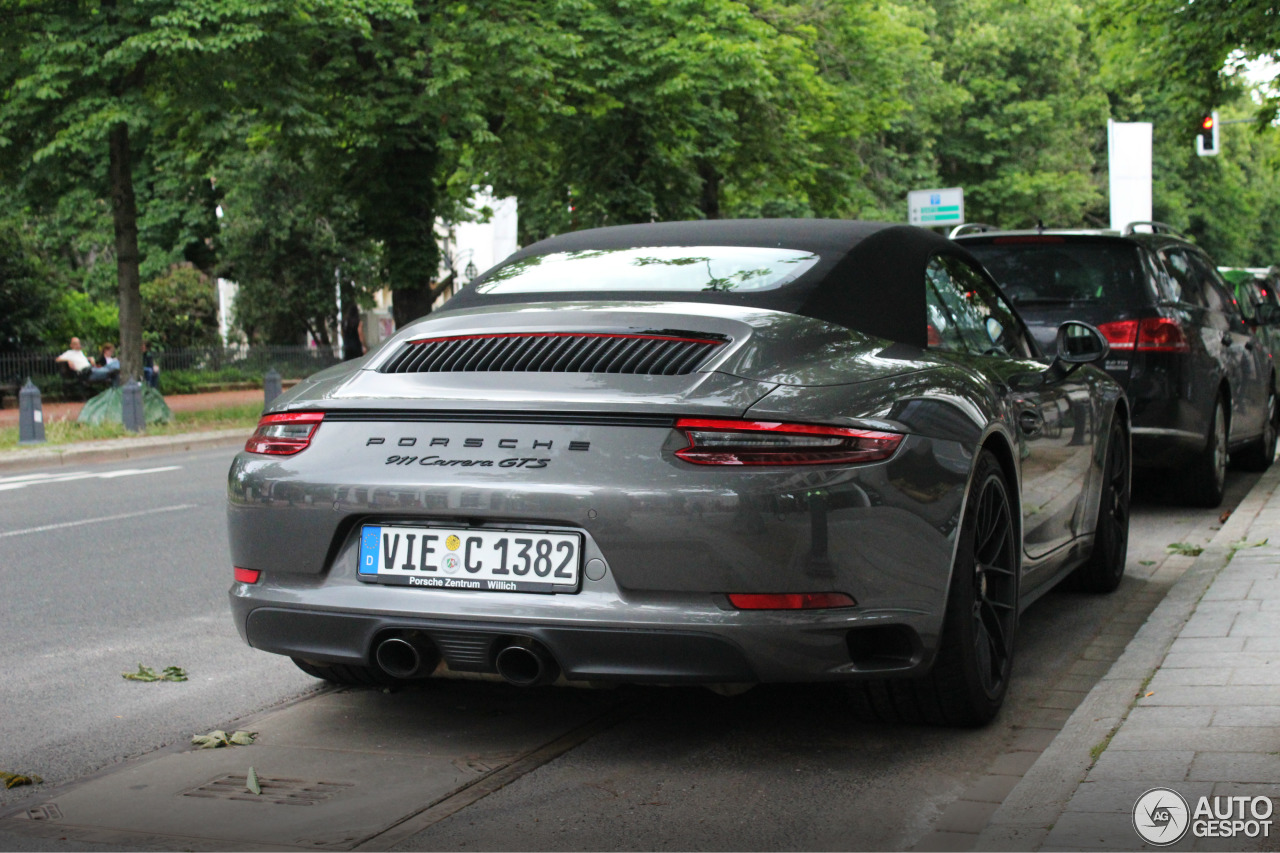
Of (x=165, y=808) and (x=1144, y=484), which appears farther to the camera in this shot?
(x=1144, y=484)

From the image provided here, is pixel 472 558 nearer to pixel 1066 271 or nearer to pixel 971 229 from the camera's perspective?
pixel 1066 271

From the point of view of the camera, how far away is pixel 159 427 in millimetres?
22094

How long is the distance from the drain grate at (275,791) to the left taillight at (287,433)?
892mm

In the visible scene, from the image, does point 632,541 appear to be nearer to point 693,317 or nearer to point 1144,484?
point 693,317

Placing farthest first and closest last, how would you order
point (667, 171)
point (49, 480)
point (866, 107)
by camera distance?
1. point (866, 107)
2. point (667, 171)
3. point (49, 480)

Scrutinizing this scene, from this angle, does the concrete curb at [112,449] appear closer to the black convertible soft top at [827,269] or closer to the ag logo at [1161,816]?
the black convertible soft top at [827,269]

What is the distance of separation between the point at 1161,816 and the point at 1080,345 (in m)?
2.73

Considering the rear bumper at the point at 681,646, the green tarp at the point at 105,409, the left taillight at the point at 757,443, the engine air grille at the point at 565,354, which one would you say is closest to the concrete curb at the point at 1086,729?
the rear bumper at the point at 681,646

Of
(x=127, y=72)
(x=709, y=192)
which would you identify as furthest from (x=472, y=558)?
(x=709, y=192)

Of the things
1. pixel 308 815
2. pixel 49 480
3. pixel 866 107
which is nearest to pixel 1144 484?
pixel 308 815

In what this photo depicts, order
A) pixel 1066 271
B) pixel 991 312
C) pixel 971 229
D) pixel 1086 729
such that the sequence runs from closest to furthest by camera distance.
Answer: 1. pixel 1086 729
2. pixel 991 312
3. pixel 1066 271
4. pixel 971 229

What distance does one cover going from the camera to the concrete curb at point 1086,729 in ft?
11.1

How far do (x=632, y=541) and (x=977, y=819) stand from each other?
3.49ft

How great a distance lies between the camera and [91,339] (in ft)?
123
